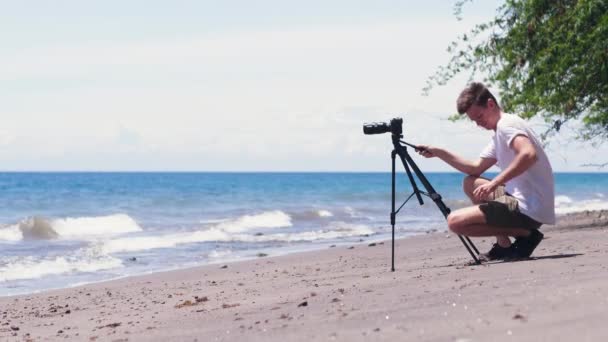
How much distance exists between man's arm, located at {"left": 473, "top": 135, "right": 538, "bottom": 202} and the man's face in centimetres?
32

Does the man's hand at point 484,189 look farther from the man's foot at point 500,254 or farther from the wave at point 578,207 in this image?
the wave at point 578,207

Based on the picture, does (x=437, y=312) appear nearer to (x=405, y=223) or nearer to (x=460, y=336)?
(x=460, y=336)

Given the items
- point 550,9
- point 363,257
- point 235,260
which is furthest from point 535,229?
point 235,260

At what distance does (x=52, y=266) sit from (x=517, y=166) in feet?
25.7

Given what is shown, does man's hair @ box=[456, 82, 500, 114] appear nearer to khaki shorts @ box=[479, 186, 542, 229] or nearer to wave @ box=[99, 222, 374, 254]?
khaki shorts @ box=[479, 186, 542, 229]

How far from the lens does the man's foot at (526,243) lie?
6.97 metres

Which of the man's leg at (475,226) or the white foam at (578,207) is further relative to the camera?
the white foam at (578,207)

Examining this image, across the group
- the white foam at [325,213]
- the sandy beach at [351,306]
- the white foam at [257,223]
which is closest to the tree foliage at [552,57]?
the sandy beach at [351,306]

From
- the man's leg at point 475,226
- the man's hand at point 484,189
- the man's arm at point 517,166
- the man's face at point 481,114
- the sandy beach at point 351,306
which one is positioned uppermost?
the man's face at point 481,114

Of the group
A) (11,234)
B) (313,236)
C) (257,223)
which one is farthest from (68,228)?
(313,236)

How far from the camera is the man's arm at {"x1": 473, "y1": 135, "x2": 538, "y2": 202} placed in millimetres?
6344

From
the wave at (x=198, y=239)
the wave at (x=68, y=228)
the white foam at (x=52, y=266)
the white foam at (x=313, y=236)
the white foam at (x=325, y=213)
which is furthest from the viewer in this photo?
the white foam at (x=325, y=213)

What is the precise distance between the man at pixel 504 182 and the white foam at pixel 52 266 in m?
6.17

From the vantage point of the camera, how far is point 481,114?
662 cm
